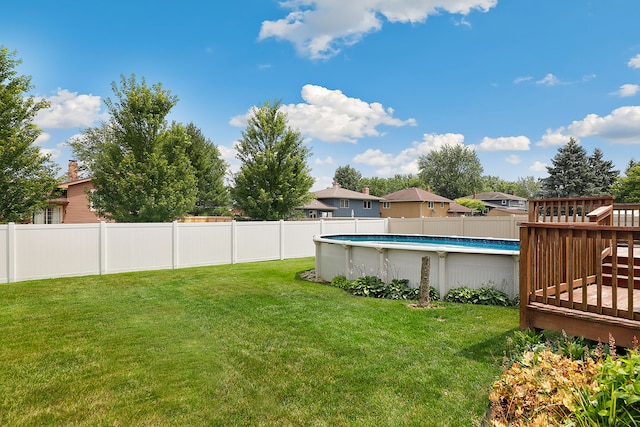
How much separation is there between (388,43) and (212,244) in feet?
34.6

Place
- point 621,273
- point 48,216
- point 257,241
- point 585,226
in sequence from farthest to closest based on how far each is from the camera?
point 48,216
point 257,241
point 621,273
point 585,226

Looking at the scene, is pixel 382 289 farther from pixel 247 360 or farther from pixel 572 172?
pixel 572 172

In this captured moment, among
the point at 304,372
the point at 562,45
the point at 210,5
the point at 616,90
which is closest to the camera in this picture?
the point at 304,372

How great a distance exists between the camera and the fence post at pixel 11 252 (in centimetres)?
850

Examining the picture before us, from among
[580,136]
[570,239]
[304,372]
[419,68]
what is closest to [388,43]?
[419,68]

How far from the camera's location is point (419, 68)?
52.1 feet

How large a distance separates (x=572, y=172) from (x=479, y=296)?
102 ft

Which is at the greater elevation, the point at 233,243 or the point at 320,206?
the point at 320,206

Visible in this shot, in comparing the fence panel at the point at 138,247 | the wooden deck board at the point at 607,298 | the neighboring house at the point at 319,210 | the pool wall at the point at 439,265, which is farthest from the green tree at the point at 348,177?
the wooden deck board at the point at 607,298

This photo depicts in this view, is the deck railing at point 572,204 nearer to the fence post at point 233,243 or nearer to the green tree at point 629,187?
the fence post at point 233,243

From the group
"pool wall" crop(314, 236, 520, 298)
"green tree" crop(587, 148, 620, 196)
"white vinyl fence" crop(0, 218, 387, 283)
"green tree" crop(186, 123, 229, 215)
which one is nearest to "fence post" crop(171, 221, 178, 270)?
"white vinyl fence" crop(0, 218, 387, 283)

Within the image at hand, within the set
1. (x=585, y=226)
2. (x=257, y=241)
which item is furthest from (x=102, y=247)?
(x=585, y=226)

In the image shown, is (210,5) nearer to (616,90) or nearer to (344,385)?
(344,385)

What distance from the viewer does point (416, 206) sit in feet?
121
